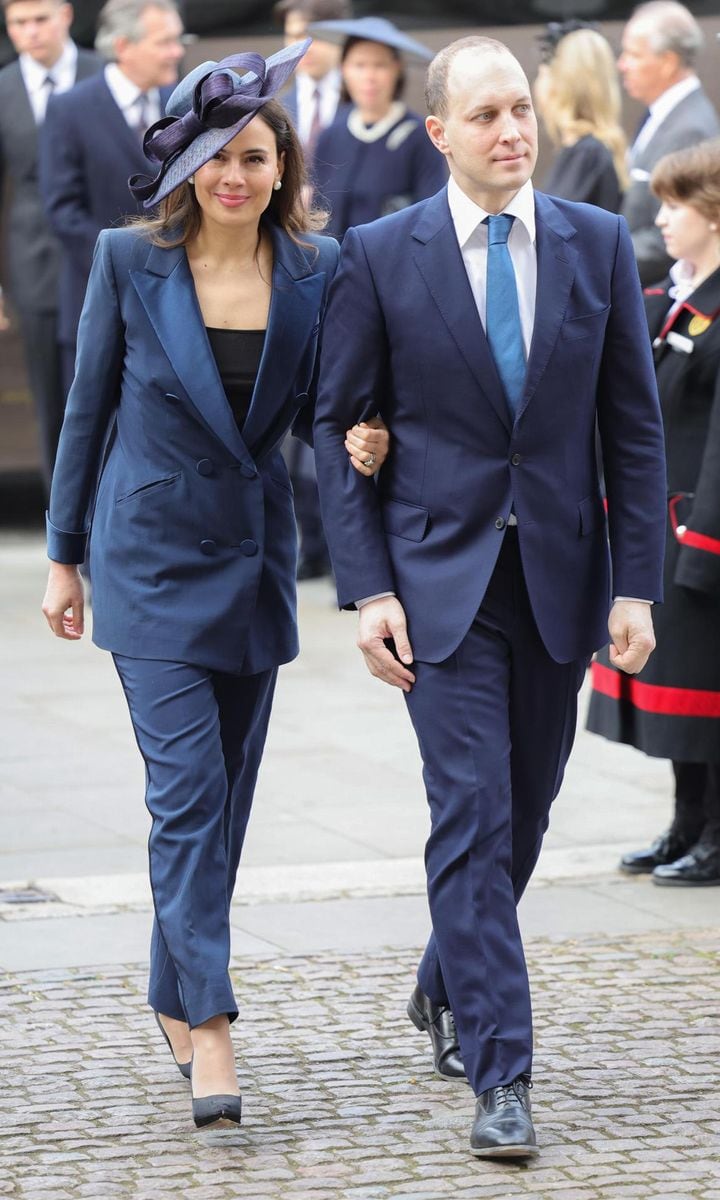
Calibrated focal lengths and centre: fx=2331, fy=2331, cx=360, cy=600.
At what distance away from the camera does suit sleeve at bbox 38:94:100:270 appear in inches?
376

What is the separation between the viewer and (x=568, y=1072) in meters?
4.54

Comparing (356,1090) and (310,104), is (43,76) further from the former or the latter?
(356,1090)

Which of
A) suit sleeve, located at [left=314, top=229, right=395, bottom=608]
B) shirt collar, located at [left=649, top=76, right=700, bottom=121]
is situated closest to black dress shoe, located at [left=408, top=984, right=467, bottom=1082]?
suit sleeve, located at [left=314, top=229, right=395, bottom=608]

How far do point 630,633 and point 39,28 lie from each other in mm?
6644

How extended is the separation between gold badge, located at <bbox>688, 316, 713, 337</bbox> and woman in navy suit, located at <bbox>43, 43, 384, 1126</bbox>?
171 cm

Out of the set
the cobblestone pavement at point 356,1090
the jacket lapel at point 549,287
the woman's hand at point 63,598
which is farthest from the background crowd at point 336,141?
the woman's hand at point 63,598

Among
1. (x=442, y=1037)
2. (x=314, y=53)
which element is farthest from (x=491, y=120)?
(x=314, y=53)

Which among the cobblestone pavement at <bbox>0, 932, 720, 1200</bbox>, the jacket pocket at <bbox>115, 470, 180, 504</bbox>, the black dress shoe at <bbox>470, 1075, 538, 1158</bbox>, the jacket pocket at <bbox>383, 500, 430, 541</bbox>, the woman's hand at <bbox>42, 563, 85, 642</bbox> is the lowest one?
the cobblestone pavement at <bbox>0, 932, 720, 1200</bbox>

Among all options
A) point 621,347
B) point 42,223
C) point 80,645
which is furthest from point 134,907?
point 42,223

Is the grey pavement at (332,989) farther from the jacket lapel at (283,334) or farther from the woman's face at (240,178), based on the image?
the woman's face at (240,178)

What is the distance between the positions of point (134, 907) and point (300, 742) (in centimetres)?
208

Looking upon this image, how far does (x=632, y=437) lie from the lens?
4.23m

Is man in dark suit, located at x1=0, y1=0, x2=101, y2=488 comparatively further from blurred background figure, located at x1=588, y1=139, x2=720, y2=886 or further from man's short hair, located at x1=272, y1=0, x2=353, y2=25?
blurred background figure, located at x1=588, y1=139, x2=720, y2=886

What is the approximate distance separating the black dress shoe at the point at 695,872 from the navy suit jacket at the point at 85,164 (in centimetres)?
445
